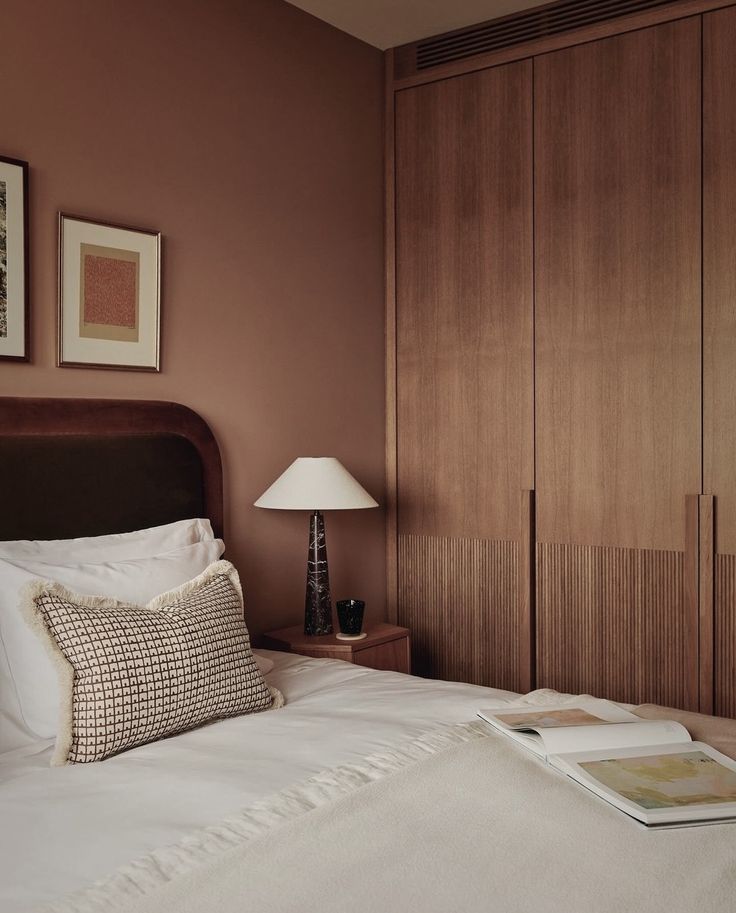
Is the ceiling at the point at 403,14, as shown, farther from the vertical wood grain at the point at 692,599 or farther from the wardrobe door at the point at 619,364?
the vertical wood grain at the point at 692,599

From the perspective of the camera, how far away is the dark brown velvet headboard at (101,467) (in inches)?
90.1

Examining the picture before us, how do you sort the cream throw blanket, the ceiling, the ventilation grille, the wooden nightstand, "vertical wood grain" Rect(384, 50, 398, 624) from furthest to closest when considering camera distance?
"vertical wood grain" Rect(384, 50, 398, 624)
the ceiling
the ventilation grille
the wooden nightstand
the cream throw blanket

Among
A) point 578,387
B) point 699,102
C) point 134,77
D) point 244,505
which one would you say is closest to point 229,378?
point 244,505

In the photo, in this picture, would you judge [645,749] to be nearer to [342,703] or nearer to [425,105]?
[342,703]

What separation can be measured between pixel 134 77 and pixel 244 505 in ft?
4.45

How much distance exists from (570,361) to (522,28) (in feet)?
4.04

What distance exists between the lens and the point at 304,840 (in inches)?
53.6

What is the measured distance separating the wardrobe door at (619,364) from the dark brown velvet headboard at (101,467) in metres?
1.27

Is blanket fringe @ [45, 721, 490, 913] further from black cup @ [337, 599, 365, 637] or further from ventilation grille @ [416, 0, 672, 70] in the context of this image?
ventilation grille @ [416, 0, 672, 70]

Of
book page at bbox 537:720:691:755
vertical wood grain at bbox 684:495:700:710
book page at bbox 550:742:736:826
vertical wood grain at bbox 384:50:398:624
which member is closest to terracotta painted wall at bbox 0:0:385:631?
vertical wood grain at bbox 384:50:398:624

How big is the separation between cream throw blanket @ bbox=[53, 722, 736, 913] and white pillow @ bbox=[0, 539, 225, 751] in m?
0.65

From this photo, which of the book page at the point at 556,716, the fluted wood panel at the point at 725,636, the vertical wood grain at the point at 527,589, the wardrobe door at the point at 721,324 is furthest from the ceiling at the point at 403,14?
the book page at the point at 556,716

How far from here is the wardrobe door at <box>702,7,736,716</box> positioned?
2.93m

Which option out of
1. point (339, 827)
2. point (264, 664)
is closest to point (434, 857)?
point (339, 827)
